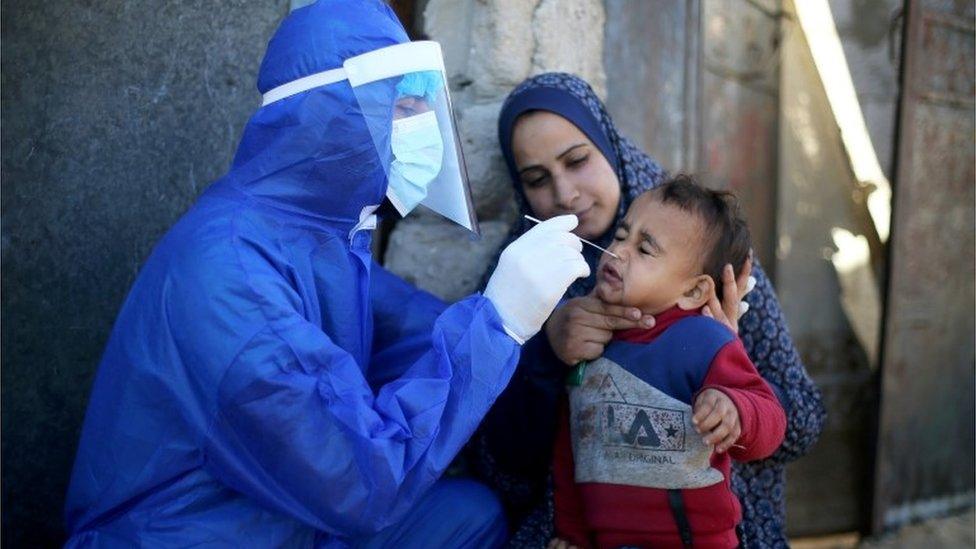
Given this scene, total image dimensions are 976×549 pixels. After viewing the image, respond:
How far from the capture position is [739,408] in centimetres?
181

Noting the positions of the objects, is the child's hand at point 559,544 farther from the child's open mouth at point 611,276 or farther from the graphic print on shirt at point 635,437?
the child's open mouth at point 611,276

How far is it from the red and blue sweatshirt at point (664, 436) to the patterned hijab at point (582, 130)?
16.9 inches

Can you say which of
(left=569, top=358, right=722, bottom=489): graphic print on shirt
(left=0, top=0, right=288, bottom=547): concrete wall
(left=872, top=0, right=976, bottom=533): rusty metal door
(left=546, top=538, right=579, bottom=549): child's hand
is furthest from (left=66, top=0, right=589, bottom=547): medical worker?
(left=872, top=0, right=976, bottom=533): rusty metal door

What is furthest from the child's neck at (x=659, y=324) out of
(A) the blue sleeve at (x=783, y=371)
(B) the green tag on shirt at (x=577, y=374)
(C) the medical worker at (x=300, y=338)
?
(A) the blue sleeve at (x=783, y=371)

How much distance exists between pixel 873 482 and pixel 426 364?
228 cm

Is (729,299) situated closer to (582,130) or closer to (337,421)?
(582,130)

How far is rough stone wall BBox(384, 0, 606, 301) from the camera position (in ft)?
8.34

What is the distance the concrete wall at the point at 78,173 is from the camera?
2332mm

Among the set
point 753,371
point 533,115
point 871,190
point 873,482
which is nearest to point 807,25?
point 871,190

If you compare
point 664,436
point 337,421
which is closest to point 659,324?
point 664,436

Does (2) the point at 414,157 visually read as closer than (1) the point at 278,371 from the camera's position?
No

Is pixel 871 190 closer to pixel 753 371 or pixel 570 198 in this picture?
pixel 570 198

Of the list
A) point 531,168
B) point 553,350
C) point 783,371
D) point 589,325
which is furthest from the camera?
point 531,168

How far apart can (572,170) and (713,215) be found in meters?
0.46
